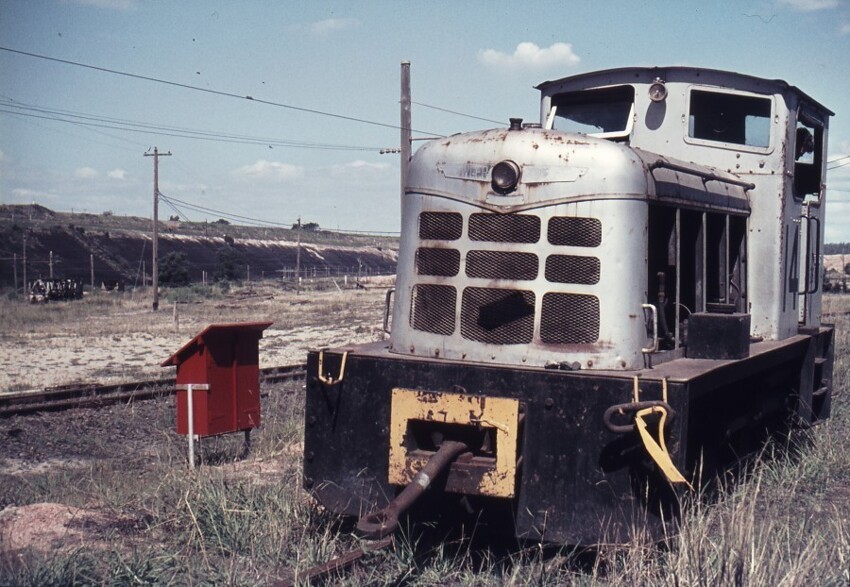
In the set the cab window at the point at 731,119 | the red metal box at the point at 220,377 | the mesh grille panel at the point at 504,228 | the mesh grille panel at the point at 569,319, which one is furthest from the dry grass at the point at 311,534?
the cab window at the point at 731,119

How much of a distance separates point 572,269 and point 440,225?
845 mm

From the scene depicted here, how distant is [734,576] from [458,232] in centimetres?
234

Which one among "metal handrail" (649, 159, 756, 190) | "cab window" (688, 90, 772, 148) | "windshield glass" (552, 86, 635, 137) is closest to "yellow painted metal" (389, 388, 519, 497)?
"metal handrail" (649, 159, 756, 190)

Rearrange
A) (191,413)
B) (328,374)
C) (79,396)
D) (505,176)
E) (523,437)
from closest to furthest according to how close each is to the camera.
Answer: (523,437), (505,176), (328,374), (191,413), (79,396)

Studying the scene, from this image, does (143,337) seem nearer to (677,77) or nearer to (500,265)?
(677,77)

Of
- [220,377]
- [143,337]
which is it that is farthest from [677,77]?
[143,337]

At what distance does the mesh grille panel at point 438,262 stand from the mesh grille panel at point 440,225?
81mm

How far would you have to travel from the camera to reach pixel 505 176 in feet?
16.5

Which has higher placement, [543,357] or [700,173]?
[700,173]

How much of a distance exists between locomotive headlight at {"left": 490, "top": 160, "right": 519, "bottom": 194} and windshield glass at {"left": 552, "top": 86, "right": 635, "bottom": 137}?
1.98 m

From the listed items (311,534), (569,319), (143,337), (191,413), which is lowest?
(143,337)

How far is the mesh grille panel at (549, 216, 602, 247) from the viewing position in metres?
4.92

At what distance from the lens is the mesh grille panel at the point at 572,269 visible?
4902mm

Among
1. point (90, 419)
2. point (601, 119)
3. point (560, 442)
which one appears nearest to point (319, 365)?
point (560, 442)
